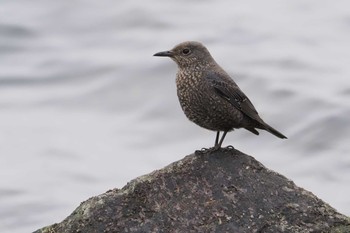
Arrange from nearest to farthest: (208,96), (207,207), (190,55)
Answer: (207,207) → (208,96) → (190,55)

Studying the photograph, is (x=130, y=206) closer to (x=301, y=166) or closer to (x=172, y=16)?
(x=301, y=166)

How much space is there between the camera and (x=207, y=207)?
857 centimetres

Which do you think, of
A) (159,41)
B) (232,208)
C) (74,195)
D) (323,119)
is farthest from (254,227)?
(159,41)

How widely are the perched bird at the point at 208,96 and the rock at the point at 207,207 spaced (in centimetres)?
87

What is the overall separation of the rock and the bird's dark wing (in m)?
1.04

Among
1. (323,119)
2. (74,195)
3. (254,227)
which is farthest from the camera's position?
(323,119)

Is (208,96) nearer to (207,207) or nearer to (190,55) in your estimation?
(190,55)

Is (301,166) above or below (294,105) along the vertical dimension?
below

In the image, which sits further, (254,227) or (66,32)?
(66,32)

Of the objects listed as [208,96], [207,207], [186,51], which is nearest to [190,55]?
[186,51]

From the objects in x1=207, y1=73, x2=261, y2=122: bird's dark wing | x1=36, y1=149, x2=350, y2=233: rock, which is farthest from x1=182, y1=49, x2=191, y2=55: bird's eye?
x1=36, y1=149, x2=350, y2=233: rock

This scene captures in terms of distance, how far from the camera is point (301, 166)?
749 inches

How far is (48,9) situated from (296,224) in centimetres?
2089

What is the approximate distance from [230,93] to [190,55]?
0.49 m
